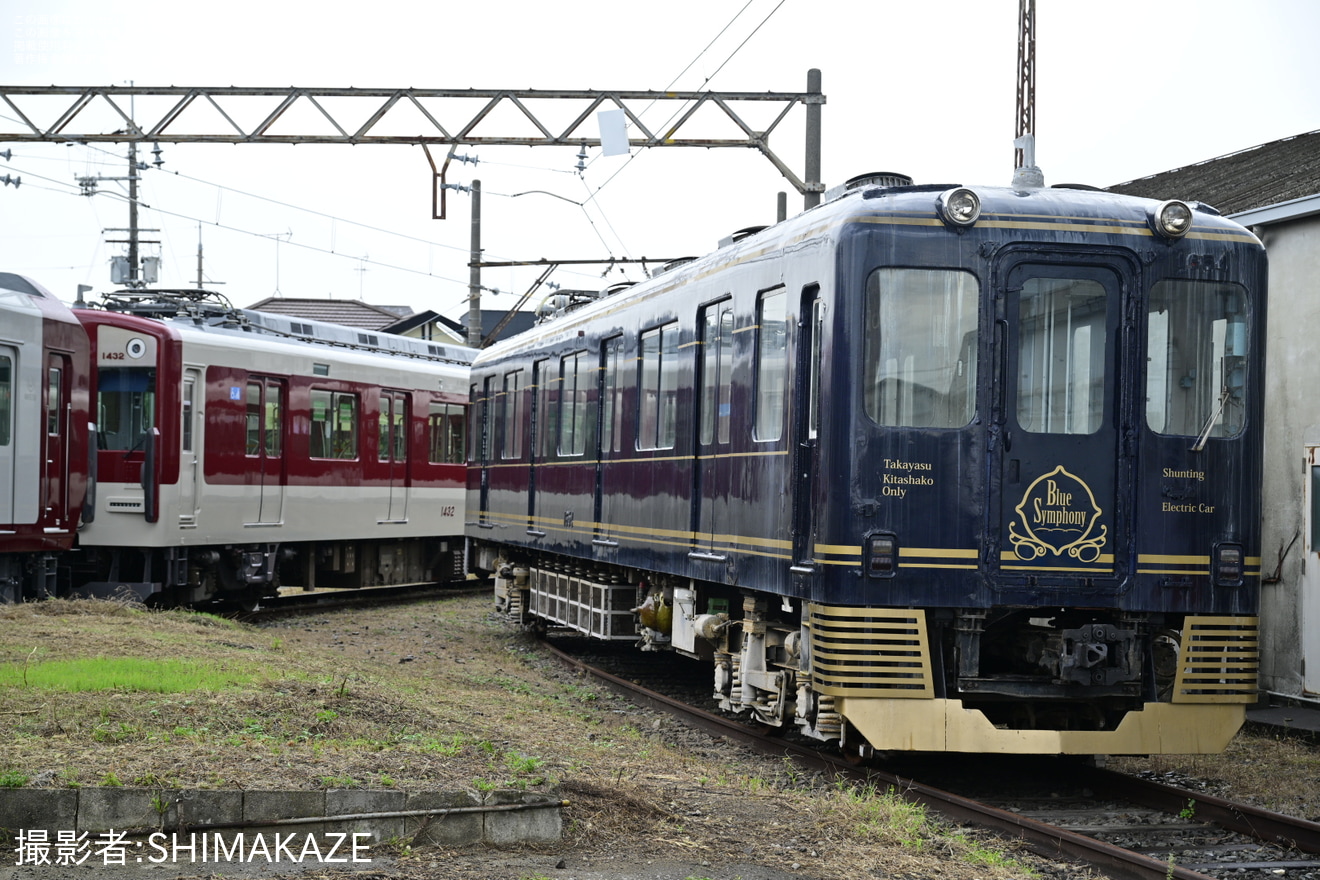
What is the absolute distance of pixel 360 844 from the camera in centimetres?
624

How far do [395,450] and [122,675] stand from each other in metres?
12.8

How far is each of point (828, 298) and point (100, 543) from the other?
448 inches

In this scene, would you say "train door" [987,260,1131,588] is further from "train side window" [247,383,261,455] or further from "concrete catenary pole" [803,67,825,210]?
"train side window" [247,383,261,455]

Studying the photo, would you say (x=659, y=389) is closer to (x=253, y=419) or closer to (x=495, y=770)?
A: (x=495, y=770)

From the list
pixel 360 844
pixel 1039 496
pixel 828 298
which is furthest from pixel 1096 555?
pixel 360 844

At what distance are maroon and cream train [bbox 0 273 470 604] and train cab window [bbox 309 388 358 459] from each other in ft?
0.08

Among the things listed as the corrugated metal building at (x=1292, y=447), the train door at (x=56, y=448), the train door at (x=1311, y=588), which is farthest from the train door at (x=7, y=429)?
the train door at (x=1311, y=588)

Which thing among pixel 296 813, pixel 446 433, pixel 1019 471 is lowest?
pixel 296 813

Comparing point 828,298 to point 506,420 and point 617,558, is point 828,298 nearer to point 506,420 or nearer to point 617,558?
point 617,558

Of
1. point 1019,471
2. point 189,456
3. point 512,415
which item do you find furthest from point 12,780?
point 189,456

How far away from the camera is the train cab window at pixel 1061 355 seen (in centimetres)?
867

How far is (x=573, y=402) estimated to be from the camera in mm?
14805

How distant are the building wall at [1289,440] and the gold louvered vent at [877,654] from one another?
4660 mm

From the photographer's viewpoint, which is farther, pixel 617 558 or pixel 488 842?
pixel 617 558
